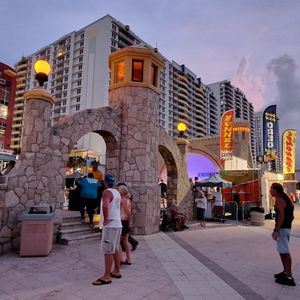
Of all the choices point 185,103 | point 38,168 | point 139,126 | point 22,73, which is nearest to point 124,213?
point 38,168

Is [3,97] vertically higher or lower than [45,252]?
higher

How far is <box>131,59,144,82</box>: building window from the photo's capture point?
1034 centimetres

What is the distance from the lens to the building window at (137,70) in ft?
33.9

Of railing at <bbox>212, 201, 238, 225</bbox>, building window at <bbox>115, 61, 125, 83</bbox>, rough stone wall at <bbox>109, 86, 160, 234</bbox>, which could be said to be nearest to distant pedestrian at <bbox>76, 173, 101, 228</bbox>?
rough stone wall at <bbox>109, 86, 160, 234</bbox>

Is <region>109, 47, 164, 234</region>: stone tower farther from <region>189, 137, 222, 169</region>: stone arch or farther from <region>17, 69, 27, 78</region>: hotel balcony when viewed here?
<region>17, 69, 27, 78</region>: hotel balcony

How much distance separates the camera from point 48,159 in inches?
299

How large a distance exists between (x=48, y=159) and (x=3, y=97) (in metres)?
34.2

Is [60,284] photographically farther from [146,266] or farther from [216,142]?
[216,142]

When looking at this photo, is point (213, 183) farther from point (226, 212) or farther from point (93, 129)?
point (93, 129)

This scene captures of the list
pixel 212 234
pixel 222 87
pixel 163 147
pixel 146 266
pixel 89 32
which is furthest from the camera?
pixel 222 87

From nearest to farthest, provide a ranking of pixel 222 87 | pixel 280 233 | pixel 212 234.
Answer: pixel 280 233, pixel 212 234, pixel 222 87

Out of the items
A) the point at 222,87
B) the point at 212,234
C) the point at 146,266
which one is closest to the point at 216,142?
the point at 212,234

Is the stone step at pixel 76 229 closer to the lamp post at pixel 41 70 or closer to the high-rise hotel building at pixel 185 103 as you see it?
the lamp post at pixel 41 70

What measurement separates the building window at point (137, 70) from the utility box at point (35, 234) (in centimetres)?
589
